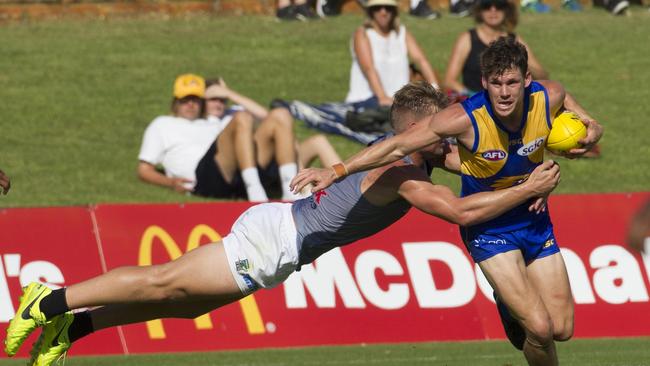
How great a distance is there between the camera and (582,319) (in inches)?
465

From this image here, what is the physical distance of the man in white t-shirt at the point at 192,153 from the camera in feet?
45.0

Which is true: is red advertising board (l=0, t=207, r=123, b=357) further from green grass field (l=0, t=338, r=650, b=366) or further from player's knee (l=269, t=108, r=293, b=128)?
player's knee (l=269, t=108, r=293, b=128)

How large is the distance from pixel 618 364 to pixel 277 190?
502 centimetres

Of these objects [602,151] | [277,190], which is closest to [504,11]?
[602,151]

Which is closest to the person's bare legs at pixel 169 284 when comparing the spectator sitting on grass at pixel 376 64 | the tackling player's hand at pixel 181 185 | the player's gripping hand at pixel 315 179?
the player's gripping hand at pixel 315 179

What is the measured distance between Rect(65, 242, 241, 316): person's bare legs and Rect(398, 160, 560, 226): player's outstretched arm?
4.06 feet

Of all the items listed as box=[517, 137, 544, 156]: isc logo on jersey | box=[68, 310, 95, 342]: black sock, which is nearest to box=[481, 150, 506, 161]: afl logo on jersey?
box=[517, 137, 544, 156]: isc logo on jersey

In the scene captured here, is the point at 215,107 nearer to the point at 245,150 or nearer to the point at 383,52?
the point at 245,150

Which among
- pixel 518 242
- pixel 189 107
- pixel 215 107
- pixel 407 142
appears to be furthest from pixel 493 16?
pixel 407 142

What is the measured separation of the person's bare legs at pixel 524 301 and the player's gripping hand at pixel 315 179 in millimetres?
1380

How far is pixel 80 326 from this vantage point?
8.55m

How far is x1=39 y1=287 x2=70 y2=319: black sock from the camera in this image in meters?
8.34

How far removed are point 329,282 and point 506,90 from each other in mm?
4424

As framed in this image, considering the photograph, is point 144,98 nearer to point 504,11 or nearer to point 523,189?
point 504,11
